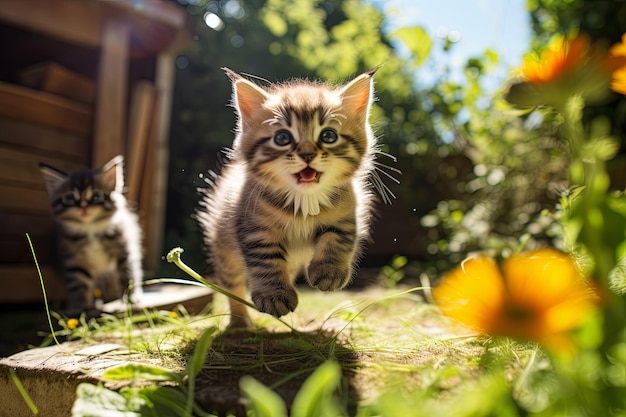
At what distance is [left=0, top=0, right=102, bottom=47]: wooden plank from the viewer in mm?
3070

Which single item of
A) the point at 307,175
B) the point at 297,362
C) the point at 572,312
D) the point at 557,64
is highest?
the point at 557,64

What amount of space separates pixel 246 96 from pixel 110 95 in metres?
1.98

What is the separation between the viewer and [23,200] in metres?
3.22

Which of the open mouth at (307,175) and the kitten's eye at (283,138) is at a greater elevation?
the kitten's eye at (283,138)

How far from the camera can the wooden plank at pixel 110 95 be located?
11.2 feet

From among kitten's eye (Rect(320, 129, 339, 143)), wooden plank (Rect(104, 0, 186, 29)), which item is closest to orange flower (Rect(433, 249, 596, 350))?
kitten's eye (Rect(320, 129, 339, 143))

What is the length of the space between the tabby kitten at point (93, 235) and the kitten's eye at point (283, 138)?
1.34 meters

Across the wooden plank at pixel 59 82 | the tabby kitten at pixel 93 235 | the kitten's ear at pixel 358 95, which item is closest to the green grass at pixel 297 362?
the kitten's ear at pixel 358 95

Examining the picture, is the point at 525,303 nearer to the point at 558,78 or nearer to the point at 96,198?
the point at 558,78

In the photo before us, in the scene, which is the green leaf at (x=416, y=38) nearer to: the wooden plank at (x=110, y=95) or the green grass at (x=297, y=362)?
the green grass at (x=297, y=362)

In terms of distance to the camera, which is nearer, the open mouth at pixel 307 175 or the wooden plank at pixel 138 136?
the open mouth at pixel 307 175

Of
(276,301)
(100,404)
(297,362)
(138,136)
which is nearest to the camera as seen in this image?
(100,404)

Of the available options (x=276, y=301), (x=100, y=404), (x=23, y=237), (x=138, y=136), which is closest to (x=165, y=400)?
(x=100, y=404)

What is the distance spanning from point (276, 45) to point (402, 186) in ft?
5.29
